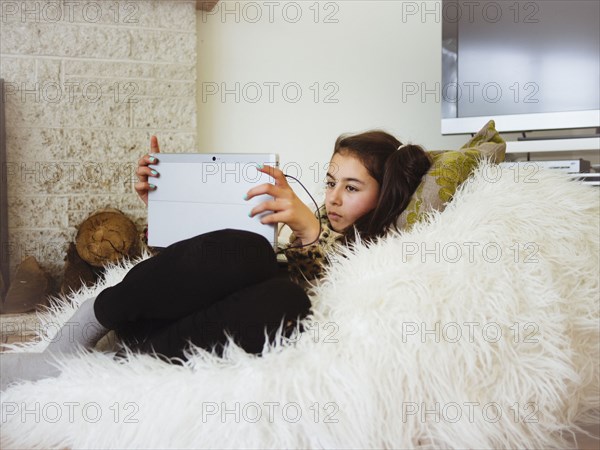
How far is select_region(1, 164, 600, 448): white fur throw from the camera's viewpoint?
0.97 meters

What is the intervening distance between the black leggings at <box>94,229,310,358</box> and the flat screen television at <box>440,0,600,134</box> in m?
1.76

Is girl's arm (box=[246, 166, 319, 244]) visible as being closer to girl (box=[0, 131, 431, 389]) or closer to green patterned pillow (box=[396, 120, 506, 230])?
girl (box=[0, 131, 431, 389])

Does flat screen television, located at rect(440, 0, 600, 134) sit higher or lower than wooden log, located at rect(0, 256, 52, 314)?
higher

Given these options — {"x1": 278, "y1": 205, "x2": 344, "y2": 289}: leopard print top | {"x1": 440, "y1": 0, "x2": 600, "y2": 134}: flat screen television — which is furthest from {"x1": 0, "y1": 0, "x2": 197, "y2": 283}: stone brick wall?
{"x1": 278, "y1": 205, "x2": 344, "y2": 289}: leopard print top

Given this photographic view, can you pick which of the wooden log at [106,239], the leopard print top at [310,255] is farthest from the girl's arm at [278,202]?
the wooden log at [106,239]

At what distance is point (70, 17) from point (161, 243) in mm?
1502

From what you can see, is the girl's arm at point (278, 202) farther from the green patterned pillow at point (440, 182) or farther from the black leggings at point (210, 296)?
the green patterned pillow at point (440, 182)

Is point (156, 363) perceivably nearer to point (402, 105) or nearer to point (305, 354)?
point (305, 354)

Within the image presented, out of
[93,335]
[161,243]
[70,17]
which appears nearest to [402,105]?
[70,17]

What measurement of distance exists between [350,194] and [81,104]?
1.46 meters

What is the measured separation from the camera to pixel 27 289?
2.31 m

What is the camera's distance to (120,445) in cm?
98

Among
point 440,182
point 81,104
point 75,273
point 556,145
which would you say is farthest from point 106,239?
point 556,145

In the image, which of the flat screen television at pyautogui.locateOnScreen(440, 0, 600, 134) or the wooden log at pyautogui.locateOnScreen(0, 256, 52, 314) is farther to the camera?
the flat screen television at pyautogui.locateOnScreen(440, 0, 600, 134)
